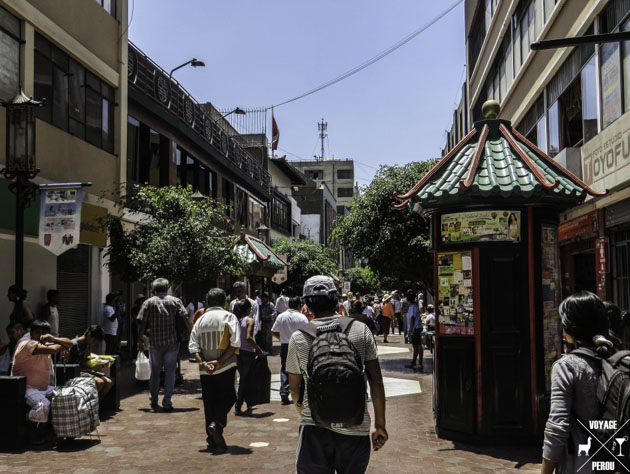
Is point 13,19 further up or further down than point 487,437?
further up

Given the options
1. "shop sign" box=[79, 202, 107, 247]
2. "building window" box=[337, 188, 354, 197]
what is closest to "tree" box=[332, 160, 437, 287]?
"shop sign" box=[79, 202, 107, 247]

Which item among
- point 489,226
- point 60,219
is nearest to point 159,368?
point 60,219

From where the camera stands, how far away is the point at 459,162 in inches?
321

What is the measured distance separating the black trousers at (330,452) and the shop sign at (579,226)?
10.9 metres

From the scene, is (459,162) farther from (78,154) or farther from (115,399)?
(78,154)

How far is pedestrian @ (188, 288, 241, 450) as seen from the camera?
750 cm

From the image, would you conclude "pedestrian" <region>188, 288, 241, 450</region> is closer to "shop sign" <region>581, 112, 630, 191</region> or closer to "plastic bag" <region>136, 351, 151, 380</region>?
"plastic bag" <region>136, 351, 151, 380</region>

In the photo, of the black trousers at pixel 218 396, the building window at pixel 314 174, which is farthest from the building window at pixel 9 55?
the building window at pixel 314 174

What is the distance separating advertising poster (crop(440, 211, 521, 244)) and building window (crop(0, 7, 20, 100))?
8.65m

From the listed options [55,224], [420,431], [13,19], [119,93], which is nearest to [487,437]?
[420,431]

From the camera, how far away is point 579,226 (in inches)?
Answer: 572

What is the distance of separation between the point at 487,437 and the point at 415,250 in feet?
31.2

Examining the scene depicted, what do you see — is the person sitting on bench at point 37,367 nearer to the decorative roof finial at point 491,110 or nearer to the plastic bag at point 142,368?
the plastic bag at point 142,368

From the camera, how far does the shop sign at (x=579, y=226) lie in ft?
44.5
